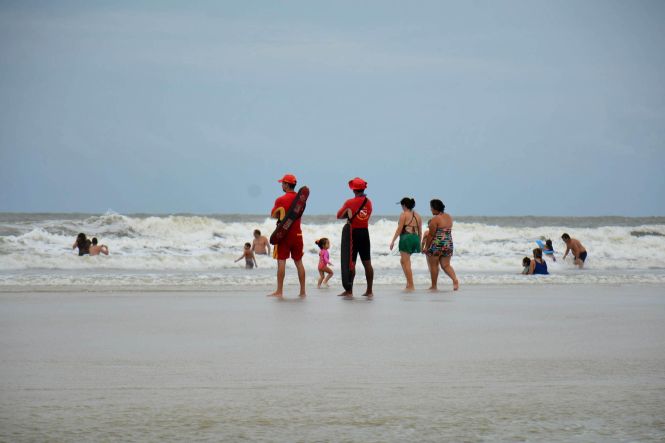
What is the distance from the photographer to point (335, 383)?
5.31 m

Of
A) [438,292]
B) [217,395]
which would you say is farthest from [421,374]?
[438,292]

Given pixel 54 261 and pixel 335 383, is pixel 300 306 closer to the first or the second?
pixel 335 383

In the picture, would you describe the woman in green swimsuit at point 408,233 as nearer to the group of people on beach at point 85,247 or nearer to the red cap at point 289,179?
the red cap at point 289,179

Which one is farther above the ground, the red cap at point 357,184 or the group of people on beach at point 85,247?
the red cap at point 357,184

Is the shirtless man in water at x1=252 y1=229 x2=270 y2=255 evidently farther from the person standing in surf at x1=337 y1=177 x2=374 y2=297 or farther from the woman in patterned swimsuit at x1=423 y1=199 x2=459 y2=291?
the person standing in surf at x1=337 y1=177 x2=374 y2=297

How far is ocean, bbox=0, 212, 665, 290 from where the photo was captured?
16938 millimetres

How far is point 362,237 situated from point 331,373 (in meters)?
7.69

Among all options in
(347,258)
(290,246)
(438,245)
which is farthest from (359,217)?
(438,245)

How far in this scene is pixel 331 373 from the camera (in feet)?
18.8

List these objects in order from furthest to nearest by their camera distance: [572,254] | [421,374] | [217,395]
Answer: [572,254]
[421,374]
[217,395]

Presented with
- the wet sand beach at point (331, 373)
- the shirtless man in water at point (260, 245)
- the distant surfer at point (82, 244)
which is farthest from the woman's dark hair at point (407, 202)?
the distant surfer at point (82, 244)

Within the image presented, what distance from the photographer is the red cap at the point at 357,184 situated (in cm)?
1330

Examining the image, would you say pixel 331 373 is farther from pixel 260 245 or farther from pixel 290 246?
pixel 260 245

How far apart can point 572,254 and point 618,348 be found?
17.8 meters
